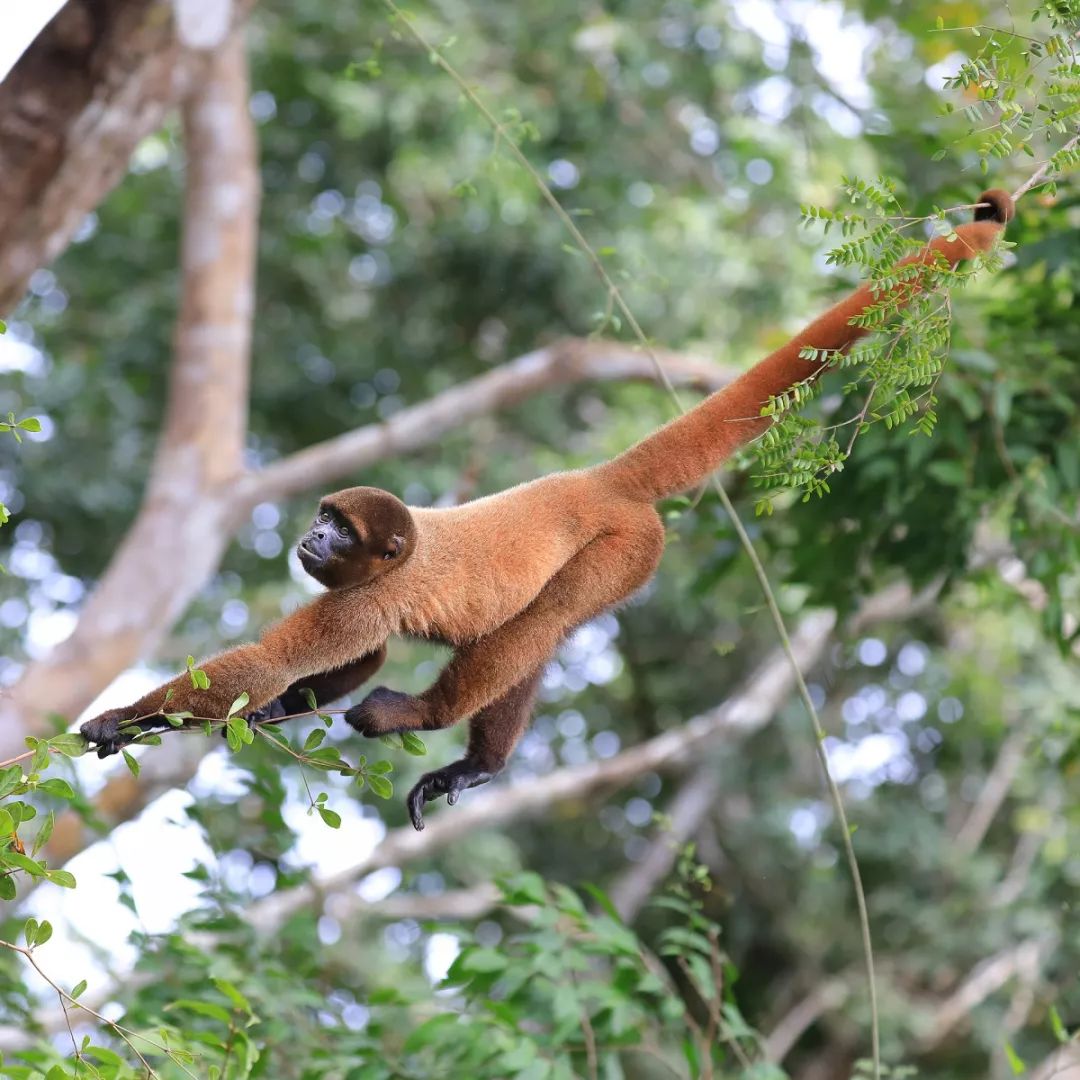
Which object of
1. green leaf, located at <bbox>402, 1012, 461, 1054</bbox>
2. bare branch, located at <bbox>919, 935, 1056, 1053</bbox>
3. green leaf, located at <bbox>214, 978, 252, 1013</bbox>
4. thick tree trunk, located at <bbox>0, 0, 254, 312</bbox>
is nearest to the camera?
green leaf, located at <bbox>214, 978, 252, 1013</bbox>

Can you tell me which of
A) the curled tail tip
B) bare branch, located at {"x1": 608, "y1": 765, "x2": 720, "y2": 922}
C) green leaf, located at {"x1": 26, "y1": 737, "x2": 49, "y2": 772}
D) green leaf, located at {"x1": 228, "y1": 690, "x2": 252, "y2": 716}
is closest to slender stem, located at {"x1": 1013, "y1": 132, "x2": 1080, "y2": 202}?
the curled tail tip

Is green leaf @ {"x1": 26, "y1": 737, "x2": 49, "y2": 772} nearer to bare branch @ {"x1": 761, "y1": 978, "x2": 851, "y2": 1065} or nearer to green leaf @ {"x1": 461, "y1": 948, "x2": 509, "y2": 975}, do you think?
green leaf @ {"x1": 461, "y1": 948, "x2": 509, "y2": 975}

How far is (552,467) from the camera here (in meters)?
12.0

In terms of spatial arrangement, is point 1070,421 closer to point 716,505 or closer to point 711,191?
point 716,505

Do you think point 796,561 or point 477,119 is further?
point 477,119

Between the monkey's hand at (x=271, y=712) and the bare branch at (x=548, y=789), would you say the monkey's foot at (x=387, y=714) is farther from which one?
the bare branch at (x=548, y=789)

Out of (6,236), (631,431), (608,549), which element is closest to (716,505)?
(608,549)

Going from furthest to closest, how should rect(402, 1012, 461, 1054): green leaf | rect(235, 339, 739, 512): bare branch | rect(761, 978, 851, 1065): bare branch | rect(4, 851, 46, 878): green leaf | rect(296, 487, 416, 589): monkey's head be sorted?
1. rect(761, 978, 851, 1065): bare branch
2. rect(235, 339, 739, 512): bare branch
3. rect(402, 1012, 461, 1054): green leaf
4. rect(296, 487, 416, 589): monkey's head
5. rect(4, 851, 46, 878): green leaf

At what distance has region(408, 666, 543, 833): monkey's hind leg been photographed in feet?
11.3

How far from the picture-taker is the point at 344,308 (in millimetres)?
14062

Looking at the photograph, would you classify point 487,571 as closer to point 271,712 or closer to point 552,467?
point 271,712

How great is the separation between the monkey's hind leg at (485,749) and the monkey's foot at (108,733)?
852 millimetres

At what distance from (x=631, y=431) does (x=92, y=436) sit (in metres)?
5.42

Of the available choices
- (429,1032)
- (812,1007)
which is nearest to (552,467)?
(812,1007)
